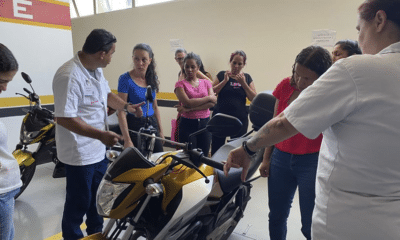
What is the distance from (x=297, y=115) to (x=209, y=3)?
3946 mm

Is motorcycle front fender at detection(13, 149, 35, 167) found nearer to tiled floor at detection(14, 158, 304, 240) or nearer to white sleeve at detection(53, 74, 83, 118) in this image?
tiled floor at detection(14, 158, 304, 240)

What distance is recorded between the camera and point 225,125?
121cm

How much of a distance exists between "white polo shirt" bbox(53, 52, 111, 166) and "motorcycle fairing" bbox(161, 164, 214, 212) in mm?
704

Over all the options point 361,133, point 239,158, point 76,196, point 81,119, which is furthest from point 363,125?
point 76,196

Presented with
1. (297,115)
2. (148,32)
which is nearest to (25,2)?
(148,32)

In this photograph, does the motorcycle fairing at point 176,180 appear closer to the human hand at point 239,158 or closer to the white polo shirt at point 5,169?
the human hand at point 239,158

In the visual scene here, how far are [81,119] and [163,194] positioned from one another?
750mm

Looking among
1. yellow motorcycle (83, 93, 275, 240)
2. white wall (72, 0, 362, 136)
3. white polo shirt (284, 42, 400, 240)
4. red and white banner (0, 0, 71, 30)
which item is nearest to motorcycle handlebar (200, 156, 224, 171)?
yellow motorcycle (83, 93, 275, 240)

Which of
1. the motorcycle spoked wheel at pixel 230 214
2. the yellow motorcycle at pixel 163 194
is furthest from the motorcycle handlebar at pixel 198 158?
the motorcycle spoked wheel at pixel 230 214

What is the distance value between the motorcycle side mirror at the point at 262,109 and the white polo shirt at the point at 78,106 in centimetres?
101

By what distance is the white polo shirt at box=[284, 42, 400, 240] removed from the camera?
76 cm

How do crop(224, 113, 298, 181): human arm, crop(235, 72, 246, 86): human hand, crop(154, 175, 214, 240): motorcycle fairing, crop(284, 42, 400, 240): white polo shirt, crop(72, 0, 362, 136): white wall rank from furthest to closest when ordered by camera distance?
1. crop(72, 0, 362, 136): white wall
2. crop(235, 72, 246, 86): human hand
3. crop(154, 175, 214, 240): motorcycle fairing
4. crop(224, 113, 298, 181): human arm
5. crop(284, 42, 400, 240): white polo shirt

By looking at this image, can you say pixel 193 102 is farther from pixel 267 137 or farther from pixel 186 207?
pixel 267 137

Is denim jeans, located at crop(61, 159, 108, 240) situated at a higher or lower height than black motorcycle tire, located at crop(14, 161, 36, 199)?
higher
